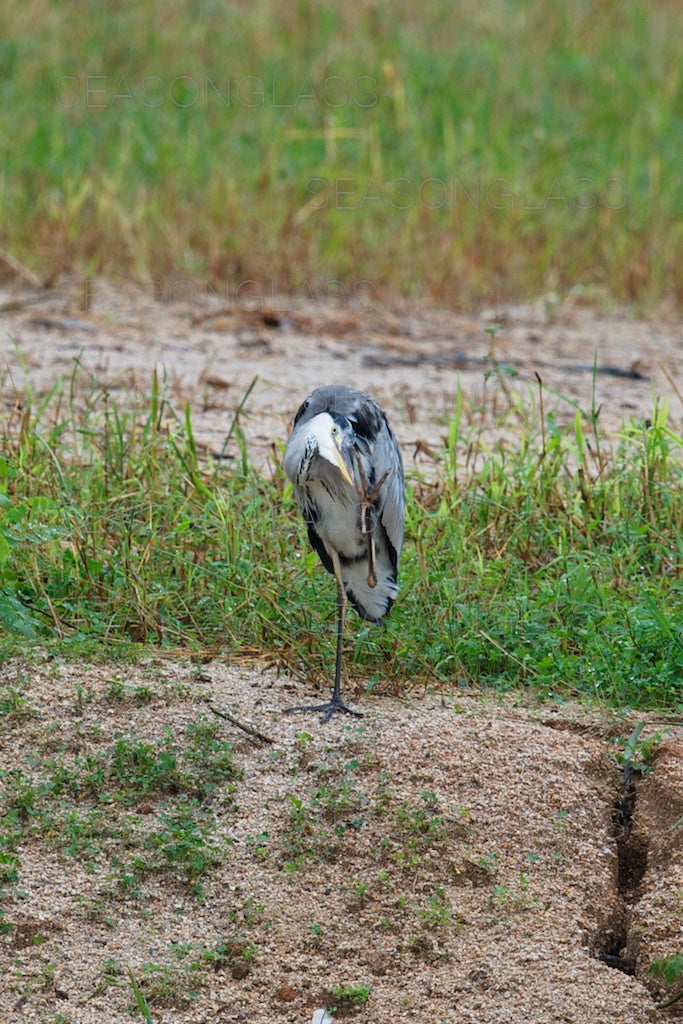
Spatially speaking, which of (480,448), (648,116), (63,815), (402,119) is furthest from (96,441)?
(648,116)

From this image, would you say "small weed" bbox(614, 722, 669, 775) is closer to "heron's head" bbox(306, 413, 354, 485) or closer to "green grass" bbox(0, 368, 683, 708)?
"green grass" bbox(0, 368, 683, 708)

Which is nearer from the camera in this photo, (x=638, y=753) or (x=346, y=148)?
(x=638, y=753)

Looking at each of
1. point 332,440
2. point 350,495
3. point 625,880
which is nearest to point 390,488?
point 350,495

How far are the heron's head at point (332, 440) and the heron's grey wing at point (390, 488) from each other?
0.50 ft

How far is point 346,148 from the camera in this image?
8164 mm

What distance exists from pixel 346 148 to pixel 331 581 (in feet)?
16.3

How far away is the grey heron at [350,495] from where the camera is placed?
10.3ft

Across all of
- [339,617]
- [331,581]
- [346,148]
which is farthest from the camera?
[346,148]

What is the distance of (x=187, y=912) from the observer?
113 inches

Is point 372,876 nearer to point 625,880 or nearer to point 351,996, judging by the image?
point 351,996

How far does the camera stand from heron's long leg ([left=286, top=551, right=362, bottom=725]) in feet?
10.8

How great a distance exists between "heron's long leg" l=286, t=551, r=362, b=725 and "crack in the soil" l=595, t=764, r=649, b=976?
66cm

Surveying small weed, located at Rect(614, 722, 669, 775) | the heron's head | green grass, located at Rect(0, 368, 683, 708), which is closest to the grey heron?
the heron's head

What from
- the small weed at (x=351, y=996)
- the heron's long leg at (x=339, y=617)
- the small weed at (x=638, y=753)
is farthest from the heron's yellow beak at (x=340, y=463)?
the small weed at (x=351, y=996)
